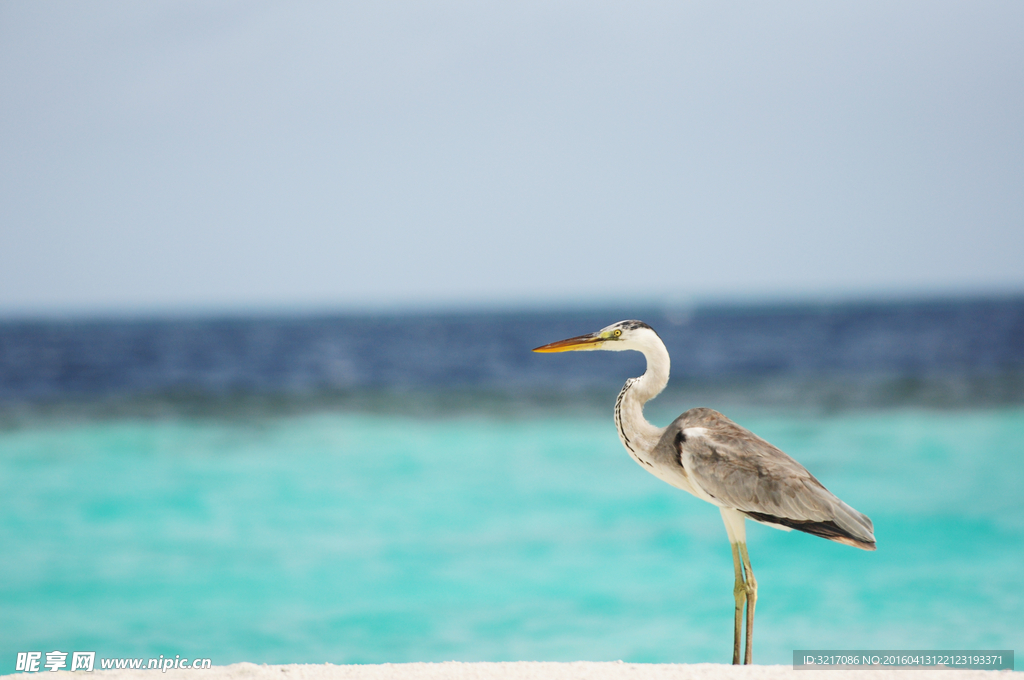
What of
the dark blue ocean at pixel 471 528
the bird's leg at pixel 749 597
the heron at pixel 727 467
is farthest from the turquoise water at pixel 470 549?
the heron at pixel 727 467

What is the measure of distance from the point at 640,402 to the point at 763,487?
61 centimetres

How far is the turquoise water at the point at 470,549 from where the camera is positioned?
24.4ft

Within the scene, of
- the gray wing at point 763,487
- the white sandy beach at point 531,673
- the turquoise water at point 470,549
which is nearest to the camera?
the gray wing at point 763,487

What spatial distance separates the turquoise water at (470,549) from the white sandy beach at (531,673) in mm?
3252

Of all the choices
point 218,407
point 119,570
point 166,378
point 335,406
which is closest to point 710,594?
point 119,570

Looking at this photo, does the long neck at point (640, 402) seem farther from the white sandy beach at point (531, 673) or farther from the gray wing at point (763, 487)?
the white sandy beach at point (531, 673)

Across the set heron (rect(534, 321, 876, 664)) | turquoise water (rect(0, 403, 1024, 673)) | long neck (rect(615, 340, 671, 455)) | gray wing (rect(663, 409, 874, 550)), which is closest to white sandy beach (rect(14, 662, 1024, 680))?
heron (rect(534, 321, 876, 664))

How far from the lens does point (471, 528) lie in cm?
1021

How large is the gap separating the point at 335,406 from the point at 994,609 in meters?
12.6

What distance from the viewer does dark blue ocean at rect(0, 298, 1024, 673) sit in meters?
7.50

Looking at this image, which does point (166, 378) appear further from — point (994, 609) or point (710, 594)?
point (994, 609)

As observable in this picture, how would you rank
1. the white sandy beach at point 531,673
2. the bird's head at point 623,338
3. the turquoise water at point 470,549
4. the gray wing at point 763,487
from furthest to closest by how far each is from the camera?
the turquoise water at point 470,549 → the white sandy beach at point 531,673 → the bird's head at point 623,338 → the gray wing at point 763,487

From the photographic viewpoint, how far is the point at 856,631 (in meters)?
7.26

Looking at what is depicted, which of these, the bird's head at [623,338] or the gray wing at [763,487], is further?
the bird's head at [623,338]
